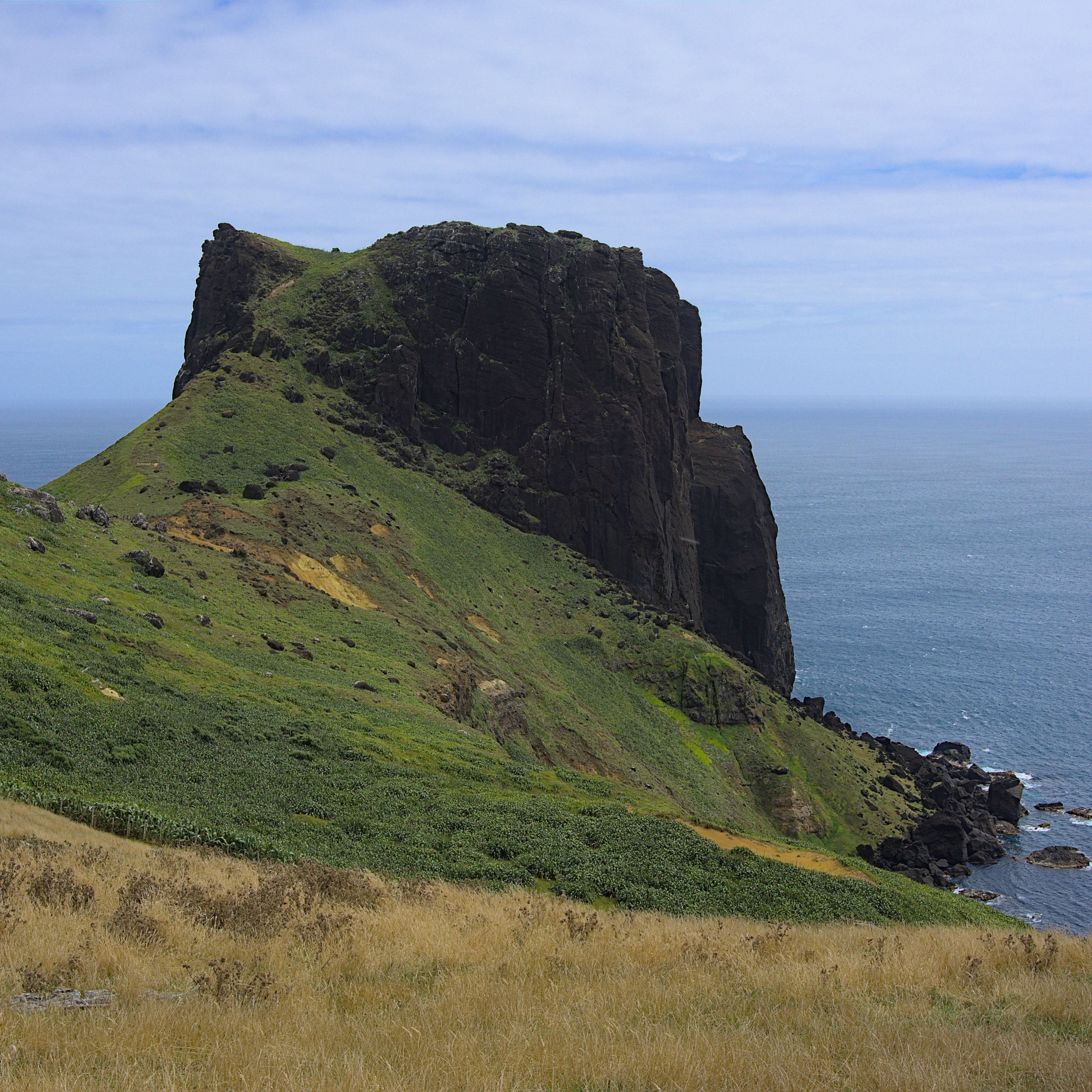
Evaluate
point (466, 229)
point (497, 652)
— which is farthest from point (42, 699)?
point (466, 229)

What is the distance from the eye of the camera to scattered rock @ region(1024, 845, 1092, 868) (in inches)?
2820

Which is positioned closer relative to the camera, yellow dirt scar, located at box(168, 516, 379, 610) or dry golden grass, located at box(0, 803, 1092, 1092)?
dry golden grass, located at box(0, 803, 1092, 1092)

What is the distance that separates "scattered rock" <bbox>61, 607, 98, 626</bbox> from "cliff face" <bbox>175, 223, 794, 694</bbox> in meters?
66.9

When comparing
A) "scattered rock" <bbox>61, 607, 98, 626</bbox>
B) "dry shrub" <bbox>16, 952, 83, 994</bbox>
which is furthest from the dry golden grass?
"scattered rock" <bbox>61, 607, 98, 626</bbox>

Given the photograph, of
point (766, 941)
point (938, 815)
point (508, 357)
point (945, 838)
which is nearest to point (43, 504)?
point (766, 941)

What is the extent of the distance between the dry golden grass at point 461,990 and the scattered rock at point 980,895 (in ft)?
183

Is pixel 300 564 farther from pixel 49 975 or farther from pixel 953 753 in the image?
pixel 953 753

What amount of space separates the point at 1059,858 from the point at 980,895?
10.5 m

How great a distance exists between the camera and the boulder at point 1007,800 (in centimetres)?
8150

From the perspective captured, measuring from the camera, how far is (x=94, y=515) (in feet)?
162

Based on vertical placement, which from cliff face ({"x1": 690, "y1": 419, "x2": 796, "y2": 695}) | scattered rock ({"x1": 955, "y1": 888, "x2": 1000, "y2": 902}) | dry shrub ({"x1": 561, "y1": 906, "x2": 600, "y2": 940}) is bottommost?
scattered rock ({"x1": 955, "y1": 888, "x2": 1000, "y2": 902})

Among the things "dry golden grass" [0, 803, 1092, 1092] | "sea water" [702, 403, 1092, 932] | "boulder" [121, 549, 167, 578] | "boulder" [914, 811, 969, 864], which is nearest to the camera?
"dry golden grass" [0, 803, 1092, 1092]

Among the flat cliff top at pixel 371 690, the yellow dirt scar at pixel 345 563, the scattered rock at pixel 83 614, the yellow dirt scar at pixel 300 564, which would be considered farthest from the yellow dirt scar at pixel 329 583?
the scattered rock at pixel 83 614

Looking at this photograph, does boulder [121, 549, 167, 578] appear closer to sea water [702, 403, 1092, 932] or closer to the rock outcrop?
the rock outcrop
